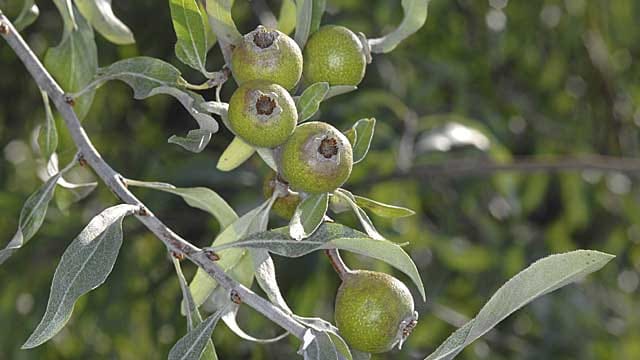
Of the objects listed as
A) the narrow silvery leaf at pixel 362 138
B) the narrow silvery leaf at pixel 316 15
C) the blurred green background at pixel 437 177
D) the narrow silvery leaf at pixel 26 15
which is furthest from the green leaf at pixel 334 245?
the blurred green background at pixel 437 177

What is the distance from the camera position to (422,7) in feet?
3.34

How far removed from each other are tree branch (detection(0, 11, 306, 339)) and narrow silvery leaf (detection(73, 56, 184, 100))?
0.06 m

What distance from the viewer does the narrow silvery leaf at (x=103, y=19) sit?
1125mm

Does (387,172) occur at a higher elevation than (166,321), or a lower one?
higher

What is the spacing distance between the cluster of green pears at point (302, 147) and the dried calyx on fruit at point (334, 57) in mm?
43

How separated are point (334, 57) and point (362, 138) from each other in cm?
8

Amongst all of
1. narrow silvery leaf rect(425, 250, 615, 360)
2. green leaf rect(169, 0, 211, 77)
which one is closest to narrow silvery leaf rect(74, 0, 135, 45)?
green leaf rect(169, 0, 211, 77)

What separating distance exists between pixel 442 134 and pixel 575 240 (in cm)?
64

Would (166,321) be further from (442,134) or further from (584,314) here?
(584,314)

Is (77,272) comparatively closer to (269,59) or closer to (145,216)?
(145,216)

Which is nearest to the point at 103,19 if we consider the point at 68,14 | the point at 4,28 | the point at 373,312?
the point at 68,14

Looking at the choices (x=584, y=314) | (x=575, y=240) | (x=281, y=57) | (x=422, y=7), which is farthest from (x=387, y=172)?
(x=281, y=57)

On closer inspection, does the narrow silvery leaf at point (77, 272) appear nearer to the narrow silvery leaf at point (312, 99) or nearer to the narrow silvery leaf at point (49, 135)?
the narrow silvery leaf at point (312, 99)

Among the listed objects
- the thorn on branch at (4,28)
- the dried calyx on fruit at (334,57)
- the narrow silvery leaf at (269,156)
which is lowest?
the narrow silvery leaf at (269,156)
